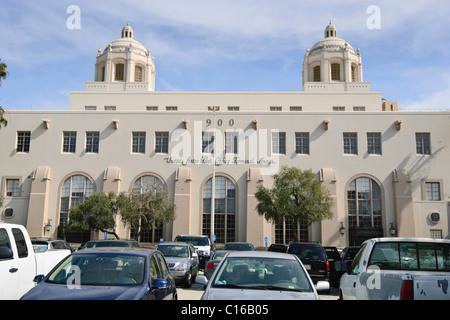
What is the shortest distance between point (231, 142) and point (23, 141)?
19407 millimetres

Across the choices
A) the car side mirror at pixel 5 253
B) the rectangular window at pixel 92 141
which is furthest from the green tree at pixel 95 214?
the car side mirror at pixel 5 253

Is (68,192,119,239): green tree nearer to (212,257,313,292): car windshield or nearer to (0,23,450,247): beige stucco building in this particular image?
(0,23,450,247): beige stucco building

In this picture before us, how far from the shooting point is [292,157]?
39.0 metres

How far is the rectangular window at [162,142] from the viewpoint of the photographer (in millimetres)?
39875

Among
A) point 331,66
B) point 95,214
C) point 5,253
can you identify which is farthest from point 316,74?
point 5,253

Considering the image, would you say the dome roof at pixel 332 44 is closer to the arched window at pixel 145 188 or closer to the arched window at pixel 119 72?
the arched window at pixel 119 72

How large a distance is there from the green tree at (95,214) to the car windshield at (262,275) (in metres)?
28.4

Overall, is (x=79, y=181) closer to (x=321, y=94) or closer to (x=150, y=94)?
(x=150, y=94)

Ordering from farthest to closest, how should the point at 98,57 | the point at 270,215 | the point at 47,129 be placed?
the point at 98,57, the point at 47,129, the point at 270,215

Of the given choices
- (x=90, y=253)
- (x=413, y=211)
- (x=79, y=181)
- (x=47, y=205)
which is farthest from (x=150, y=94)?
(x=90, y=253)

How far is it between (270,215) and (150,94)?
21.8 m

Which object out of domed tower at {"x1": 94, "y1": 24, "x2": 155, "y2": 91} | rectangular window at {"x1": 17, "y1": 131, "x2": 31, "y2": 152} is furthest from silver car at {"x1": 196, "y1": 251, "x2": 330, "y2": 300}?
domed tower at {"x1": 94, "y1": 24, "x2": 155, "y2": 91}

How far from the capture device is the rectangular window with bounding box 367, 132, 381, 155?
39.2 metres

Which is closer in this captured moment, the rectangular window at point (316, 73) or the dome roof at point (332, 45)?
the dome roof at point (332, 45)
